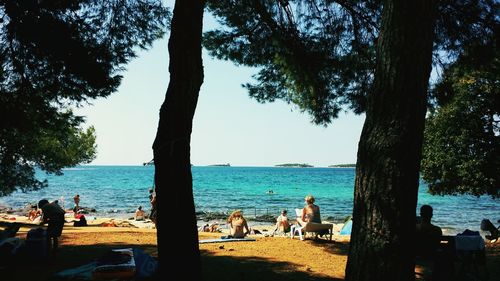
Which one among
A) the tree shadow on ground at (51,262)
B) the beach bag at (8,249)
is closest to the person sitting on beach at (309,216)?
the tree shadow on ground at (51,262)

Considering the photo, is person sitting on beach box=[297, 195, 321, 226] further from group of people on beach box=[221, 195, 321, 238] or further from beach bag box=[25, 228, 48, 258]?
beach bag box=[25, 228, 48, 258]

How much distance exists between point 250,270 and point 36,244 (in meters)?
3.92

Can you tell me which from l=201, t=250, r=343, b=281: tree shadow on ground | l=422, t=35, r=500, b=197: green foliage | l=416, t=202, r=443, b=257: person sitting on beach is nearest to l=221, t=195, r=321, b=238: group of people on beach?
l=201, t=250, r=343, b=281: tree shadow on ground

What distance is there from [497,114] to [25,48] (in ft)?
52.6

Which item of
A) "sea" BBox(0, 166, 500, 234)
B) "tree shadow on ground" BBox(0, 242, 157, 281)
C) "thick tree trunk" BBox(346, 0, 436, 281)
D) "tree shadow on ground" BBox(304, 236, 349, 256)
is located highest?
"thick tree trunk" BBox(346, 0, 436, 281)

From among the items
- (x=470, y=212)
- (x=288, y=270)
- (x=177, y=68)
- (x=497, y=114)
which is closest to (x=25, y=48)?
(x=177, y=68)

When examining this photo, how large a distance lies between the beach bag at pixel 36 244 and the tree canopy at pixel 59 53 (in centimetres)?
203

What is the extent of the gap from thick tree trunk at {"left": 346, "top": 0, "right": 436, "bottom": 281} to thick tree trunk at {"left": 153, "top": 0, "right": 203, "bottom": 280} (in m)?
2.50

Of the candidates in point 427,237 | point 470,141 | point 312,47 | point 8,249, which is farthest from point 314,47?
point 470,141

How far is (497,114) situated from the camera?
15477 mm

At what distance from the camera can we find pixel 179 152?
4.98m

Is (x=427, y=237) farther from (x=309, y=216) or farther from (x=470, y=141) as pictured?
(x=470, y=141)

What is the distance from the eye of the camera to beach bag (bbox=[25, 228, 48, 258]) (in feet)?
23.5

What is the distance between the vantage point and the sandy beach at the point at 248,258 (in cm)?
639
